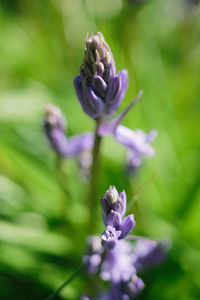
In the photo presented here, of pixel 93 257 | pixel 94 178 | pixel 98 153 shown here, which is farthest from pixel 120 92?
pixel 93 257

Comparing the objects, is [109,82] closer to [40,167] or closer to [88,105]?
[88,105]

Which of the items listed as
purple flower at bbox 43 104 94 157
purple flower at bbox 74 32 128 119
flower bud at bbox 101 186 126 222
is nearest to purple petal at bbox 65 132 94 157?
purple flower at bbox 43 104 94 157

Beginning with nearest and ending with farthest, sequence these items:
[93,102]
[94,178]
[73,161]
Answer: [93,102] < [94,178] < [73,161]

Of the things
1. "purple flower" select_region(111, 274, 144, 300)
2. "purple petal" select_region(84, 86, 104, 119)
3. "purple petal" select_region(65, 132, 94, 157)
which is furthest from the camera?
"purple petal" select_region(65, 132, 94, 157)

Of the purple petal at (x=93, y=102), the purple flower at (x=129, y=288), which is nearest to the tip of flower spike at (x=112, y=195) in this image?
the purple petal at (x=93, y=102)

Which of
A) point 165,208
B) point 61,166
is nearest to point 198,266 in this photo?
point 165,208

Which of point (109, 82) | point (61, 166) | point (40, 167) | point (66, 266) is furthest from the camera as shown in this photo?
point (40, 167)

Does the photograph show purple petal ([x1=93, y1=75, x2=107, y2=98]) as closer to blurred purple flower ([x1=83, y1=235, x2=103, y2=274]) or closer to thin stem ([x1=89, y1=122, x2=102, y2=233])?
thin stem ([x1=89, y1=122, x2=102, y2=233])

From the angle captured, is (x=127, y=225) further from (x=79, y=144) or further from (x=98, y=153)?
(x=79, y=144)
